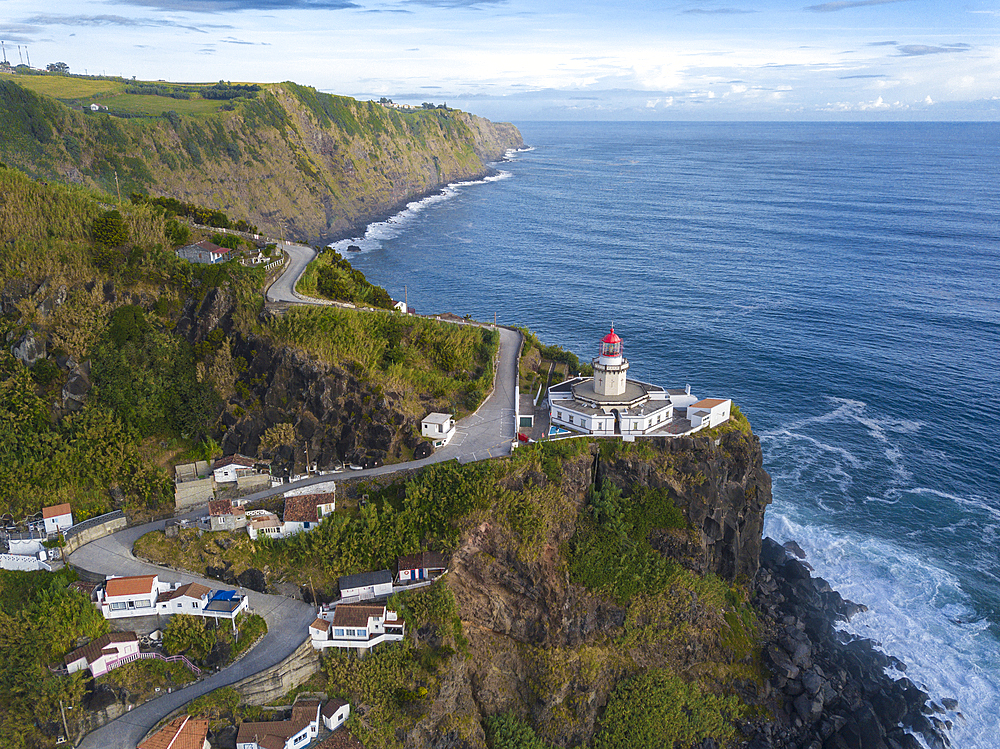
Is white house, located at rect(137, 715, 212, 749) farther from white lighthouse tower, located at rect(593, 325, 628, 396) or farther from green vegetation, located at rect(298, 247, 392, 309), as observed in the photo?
green vegetation, located at rect(298, 247, 392, 309)

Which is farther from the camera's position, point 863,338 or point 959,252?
point 959,252

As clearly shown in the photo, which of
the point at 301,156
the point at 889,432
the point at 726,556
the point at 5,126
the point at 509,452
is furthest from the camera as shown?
the point at 301,156

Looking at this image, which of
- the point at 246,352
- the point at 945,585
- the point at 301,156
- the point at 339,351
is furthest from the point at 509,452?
the point at 301,156

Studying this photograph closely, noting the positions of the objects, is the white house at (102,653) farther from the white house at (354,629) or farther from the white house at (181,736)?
the white house at (354,629)

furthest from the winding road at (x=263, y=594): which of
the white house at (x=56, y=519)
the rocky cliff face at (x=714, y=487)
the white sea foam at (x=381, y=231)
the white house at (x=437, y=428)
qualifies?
the white sea foam at (x=381, y=231)

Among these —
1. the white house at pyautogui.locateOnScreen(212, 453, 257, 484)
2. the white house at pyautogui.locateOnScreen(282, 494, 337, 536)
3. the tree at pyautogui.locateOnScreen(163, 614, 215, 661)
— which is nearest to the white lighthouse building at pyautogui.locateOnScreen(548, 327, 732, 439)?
the white house at pyautogui.locateOnScreen(282, 494, 337, 536)

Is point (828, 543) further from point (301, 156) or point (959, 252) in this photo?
point (301, 156)

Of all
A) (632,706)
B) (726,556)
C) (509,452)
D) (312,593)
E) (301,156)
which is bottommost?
(632,706)

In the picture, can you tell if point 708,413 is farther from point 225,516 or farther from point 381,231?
point 381,231
